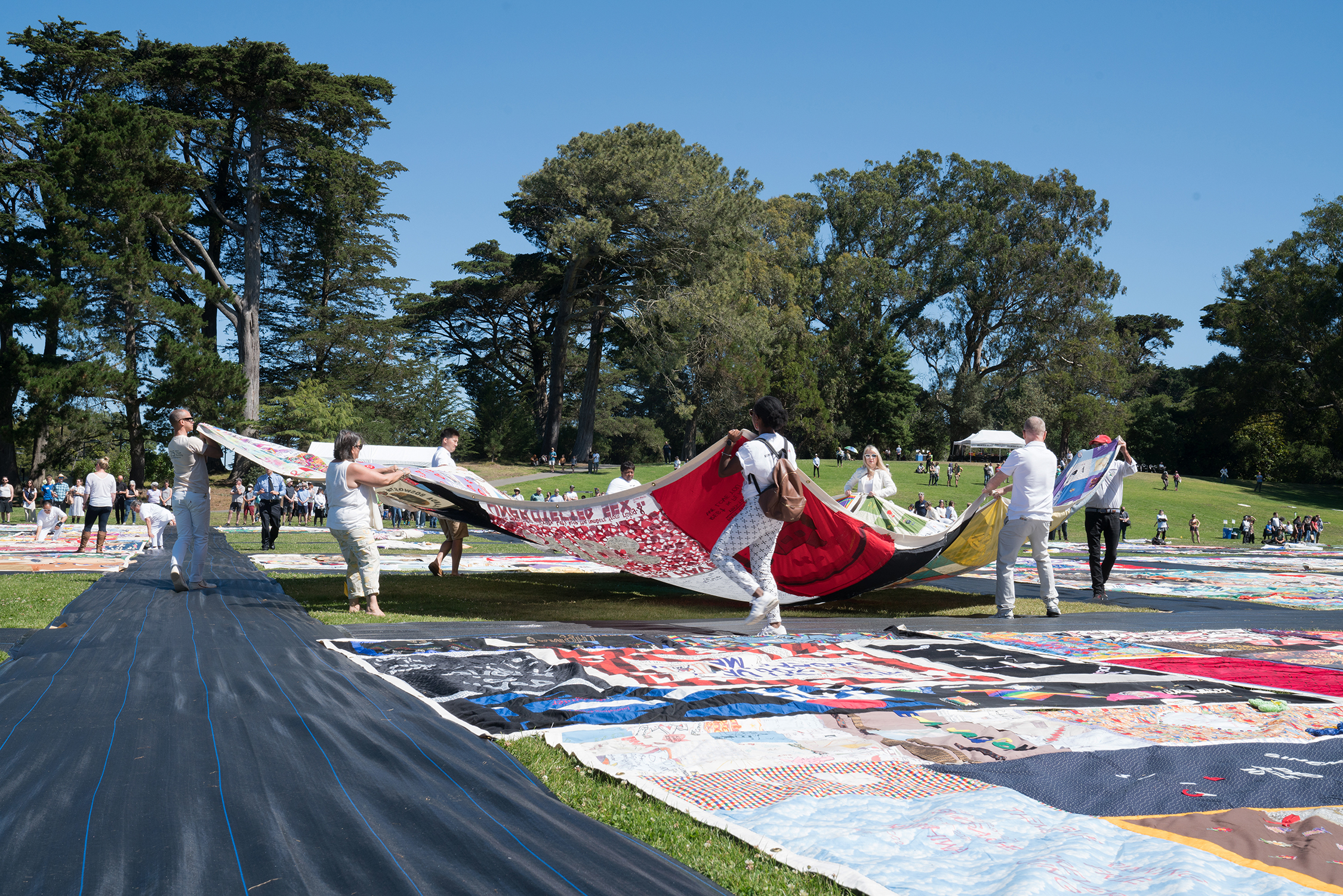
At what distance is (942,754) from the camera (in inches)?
120

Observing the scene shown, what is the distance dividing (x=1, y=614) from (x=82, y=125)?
30.9 m

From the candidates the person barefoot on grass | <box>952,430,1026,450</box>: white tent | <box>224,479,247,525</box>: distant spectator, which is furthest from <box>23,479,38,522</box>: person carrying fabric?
<box>952,430,1026,450</box>: white tent

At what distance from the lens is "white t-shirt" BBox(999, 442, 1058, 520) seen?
7.11 m

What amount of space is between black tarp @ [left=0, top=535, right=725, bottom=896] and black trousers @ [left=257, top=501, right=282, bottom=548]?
10.4 m

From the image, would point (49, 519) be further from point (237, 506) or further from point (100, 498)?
point (237, 506)

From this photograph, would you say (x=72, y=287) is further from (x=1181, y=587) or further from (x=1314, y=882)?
(x=1314, y=882)

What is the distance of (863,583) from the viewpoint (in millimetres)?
7402

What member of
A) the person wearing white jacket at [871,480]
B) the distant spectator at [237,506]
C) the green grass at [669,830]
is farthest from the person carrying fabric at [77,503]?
the green grass at [669,830]

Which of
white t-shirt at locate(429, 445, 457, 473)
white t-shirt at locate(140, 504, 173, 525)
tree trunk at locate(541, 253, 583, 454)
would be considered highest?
tree trunk at locate(541, 253, 583, 454)

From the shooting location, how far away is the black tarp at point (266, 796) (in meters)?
2.06

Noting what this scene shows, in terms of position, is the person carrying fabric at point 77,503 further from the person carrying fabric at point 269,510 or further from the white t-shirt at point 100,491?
the white t-shirt at point 100,491

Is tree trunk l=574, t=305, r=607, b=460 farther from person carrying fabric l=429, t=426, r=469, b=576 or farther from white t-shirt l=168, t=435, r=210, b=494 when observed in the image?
white t-shirt l=168, t=435, r=210, b=494

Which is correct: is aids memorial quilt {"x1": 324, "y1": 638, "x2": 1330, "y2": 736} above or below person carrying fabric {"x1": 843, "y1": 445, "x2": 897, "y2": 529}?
below

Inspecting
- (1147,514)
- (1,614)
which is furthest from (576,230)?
(1,614)
